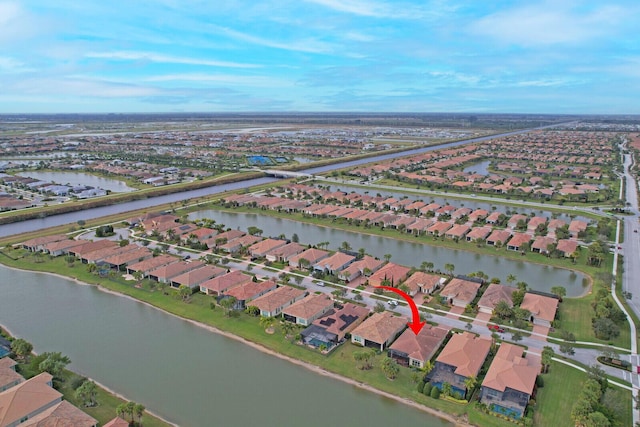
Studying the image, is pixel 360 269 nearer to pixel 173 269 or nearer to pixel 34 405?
pixel 173 269

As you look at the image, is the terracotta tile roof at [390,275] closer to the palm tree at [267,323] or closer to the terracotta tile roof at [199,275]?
the palm tree at [267,323]

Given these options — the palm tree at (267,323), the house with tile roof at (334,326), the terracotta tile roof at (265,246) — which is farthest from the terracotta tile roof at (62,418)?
the terracotta tile roof at (265,246)

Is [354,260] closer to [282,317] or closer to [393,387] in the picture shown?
[282,317]

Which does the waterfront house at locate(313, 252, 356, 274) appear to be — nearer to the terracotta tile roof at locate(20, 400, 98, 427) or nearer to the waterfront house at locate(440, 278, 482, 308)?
the waterfront house at locate(440, 278, 482, 308)

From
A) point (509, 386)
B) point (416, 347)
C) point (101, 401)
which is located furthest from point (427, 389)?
point (101, 401)

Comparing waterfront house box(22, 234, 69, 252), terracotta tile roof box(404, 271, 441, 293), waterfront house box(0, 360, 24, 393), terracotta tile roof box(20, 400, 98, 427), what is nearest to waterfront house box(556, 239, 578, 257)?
terracotta tile roof box(404, 271, 441, 293)

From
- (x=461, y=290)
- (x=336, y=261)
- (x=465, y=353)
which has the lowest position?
(x=465, y=353)
